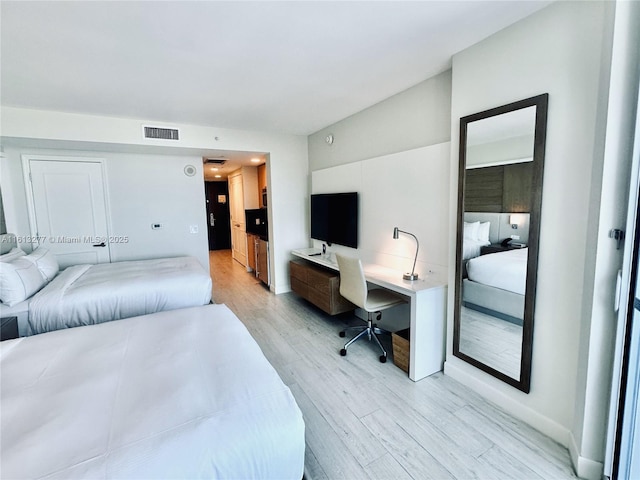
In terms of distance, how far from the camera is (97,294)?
8.53ft

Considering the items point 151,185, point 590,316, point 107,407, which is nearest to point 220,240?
point 151,185

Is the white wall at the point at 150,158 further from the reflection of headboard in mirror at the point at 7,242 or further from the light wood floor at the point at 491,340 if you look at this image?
the light wood floor at the point at 491,340

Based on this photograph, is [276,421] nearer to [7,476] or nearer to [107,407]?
[107,407]

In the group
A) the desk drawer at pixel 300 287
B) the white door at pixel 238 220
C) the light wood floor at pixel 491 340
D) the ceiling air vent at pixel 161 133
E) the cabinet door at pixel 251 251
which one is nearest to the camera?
the light wood floor at pixel 491 340

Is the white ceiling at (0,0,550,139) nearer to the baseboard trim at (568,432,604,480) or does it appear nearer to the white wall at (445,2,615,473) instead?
the white wall at (445,2,615,473)

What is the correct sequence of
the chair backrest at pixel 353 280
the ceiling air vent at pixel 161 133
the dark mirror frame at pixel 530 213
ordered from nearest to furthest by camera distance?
Result: the dark mirror frame at pixel 530 213 < the chair backrest at pixel 353 280 < the ceiling air vent at pixel 161 133

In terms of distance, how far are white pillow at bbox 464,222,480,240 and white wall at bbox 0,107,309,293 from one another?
9.85 ft

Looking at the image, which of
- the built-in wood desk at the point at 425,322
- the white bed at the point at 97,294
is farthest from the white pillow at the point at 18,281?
the built-in wood desk at the point at 425,322

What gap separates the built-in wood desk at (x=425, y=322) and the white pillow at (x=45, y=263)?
340 cm

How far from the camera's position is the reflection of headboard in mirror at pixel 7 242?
3.17 metres

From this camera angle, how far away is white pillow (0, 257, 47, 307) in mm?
2320

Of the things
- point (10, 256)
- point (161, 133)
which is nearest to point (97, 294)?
point (10, 256)

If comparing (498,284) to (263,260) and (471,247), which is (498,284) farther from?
(263,260)

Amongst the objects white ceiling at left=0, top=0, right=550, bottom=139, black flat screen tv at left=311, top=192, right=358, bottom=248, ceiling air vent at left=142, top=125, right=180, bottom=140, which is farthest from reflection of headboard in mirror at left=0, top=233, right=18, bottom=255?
black flat screen tv at left=311, top=192, right=358, bottom=248
